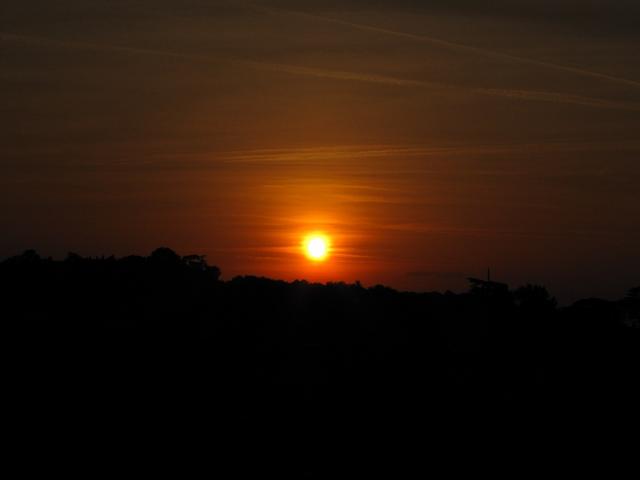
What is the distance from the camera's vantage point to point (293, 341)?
28047mm

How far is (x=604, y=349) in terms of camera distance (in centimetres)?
3156

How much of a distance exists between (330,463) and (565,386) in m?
8.47

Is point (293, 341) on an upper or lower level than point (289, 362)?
upper

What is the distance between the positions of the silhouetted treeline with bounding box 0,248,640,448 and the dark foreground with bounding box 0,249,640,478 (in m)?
0.06

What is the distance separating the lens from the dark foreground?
77.9 feet

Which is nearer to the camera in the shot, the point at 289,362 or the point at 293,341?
the point at 289,362

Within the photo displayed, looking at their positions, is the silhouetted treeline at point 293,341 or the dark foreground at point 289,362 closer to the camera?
the dark foreground at point 289,362

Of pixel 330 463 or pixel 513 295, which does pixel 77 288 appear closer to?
pixel 330 463

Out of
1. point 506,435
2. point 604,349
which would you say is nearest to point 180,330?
point 506,435

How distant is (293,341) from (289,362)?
1278 millimetres

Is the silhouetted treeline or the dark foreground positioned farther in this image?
the silhouetted treeline

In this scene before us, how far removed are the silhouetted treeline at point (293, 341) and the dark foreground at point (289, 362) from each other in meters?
0.06

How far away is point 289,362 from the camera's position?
26.8 metres

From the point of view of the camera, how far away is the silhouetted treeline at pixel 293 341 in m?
25.3
